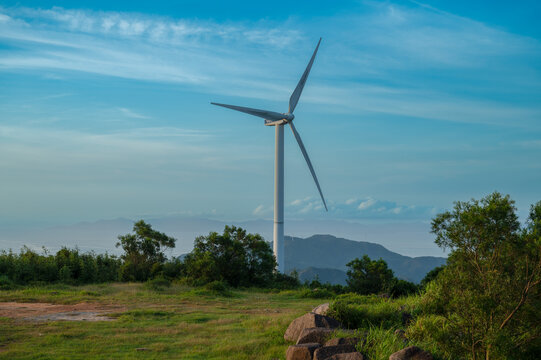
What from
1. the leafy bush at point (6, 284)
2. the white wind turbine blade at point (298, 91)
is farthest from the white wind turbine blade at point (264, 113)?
the leafy bush at point (6, 284)

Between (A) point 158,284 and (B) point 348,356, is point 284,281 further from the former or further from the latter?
(B) point 348,356

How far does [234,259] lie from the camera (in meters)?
31.7

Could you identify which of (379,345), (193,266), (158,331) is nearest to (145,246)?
(193,266)

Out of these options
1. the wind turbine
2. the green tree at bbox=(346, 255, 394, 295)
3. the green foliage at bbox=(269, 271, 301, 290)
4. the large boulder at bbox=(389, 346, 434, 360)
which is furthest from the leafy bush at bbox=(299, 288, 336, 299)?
the large boulder at bbox=(389, 346, 434, 360)

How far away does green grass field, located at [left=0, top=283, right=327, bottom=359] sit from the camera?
12836 mm

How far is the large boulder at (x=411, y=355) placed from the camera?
10.5 metres

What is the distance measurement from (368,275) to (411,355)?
67.7ft

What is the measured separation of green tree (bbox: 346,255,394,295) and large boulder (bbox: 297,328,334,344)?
1775cm

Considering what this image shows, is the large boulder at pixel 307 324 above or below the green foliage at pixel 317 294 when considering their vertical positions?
above

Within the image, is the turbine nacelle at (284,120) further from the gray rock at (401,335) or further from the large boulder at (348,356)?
the large boulder at (348,356)

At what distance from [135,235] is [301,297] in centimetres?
1416

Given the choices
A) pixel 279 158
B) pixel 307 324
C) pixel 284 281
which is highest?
pixel 279 158

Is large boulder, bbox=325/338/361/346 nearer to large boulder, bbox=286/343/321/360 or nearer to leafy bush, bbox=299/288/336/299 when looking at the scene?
large boulder, bbox=286/343/321/360

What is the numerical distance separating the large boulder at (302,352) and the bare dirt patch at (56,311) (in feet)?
28.1
